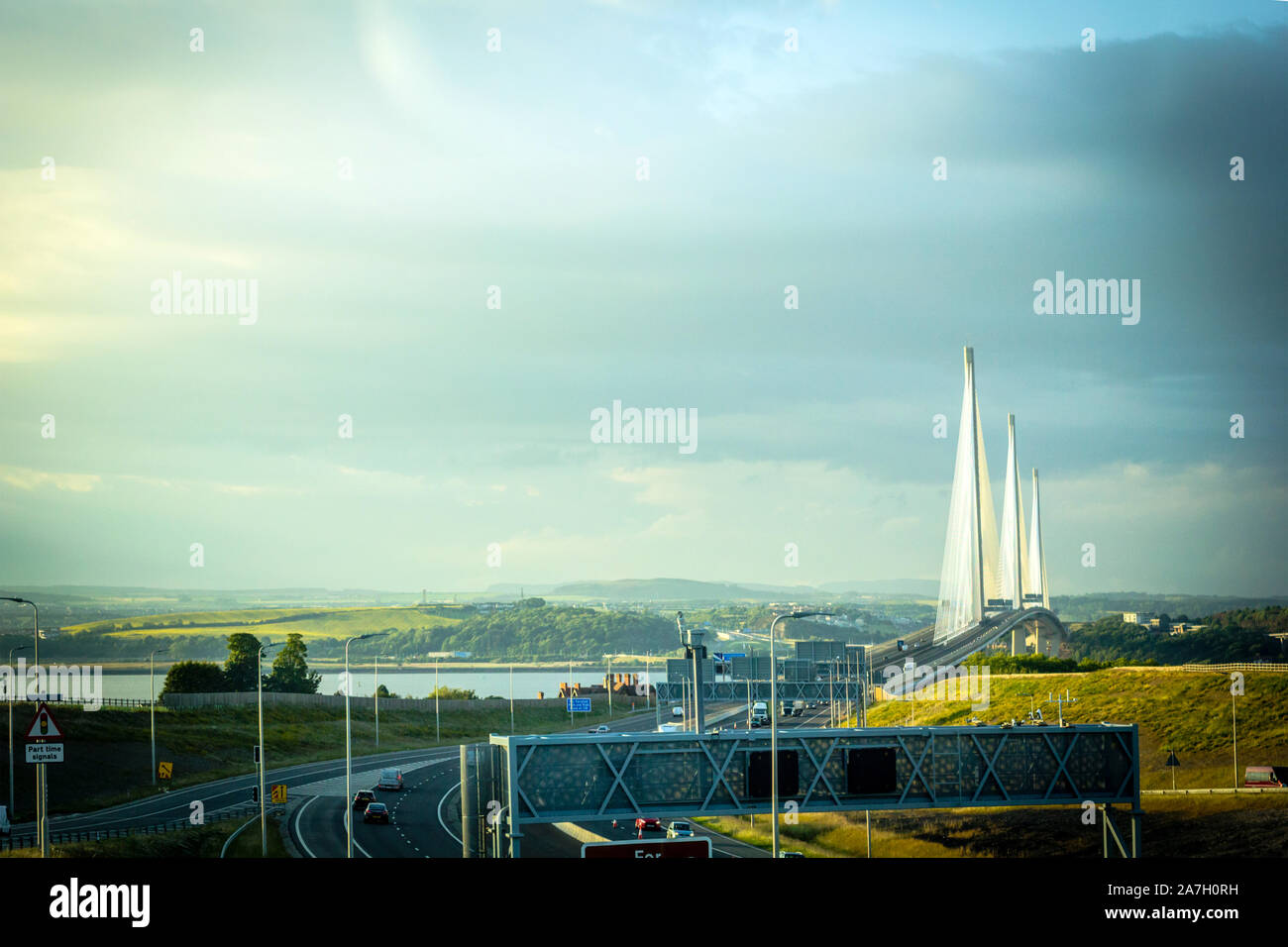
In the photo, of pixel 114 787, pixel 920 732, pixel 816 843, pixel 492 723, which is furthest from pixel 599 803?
pixel 492 723

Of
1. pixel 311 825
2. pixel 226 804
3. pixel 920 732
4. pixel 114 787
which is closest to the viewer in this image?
pixel 920 732

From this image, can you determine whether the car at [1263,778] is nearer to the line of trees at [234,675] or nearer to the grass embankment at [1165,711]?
the grass embankment at [1165,711]

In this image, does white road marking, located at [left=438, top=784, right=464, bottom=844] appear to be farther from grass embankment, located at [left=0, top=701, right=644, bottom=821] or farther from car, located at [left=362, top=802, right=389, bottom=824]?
grass embankment, located at [left=0, top=701, right=644, bottom=821]

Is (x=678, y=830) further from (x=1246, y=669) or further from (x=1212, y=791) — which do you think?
(x=1246, y=669)

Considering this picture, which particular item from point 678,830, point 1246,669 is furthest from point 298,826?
point 1246,669
